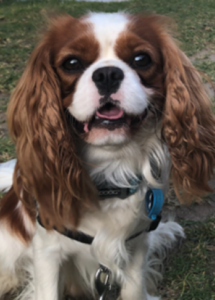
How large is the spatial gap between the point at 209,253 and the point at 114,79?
1.48m

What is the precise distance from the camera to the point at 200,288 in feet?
6.64

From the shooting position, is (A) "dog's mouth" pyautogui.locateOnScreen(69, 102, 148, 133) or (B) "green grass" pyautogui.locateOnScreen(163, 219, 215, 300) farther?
(B) "green grass" pyautogui.locateOnScreen(163, 219, 215, 300)

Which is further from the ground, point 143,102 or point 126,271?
point 143,102

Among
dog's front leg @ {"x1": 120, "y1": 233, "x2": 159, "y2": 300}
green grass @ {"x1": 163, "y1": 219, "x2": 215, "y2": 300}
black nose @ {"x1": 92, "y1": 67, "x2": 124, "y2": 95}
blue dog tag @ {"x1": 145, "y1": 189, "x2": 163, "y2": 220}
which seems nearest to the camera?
black nose @ {"x1": 92, "y1": 67, "x2": 124, "y2": 95}

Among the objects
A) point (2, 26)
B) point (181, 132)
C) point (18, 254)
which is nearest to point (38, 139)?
point (181, 132)

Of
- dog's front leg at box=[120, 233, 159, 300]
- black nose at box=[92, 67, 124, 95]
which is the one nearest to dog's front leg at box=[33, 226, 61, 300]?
dog's front leg at box=[120, 233, 159, 300]

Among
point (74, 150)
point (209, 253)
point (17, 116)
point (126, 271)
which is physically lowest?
point (209, 253)

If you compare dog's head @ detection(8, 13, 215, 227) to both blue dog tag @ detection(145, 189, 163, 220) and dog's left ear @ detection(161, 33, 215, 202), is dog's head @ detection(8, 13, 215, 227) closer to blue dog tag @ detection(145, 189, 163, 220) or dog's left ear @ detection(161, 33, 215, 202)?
dog's left ear @ detection(161, 33, 215, 202)

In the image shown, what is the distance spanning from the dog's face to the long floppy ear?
0.19ft

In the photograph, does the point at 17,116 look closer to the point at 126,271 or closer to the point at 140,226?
the point at 140,226

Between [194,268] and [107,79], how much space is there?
4.65 ft

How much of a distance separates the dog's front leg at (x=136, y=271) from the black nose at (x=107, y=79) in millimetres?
812

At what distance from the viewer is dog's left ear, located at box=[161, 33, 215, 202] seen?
143 centimetres

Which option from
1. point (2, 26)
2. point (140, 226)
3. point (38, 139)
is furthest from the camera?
point (2, 26)
